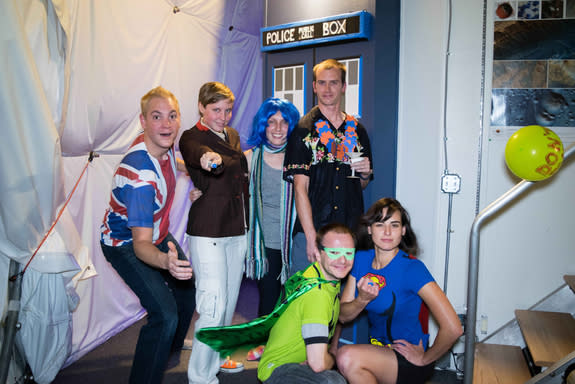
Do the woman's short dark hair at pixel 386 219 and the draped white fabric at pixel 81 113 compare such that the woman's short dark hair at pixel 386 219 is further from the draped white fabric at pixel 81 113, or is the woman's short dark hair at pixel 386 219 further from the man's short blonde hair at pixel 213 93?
the draped white fabric at pixel 81 113

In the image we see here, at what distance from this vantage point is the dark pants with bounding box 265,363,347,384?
171cm

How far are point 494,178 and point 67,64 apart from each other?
106 inches

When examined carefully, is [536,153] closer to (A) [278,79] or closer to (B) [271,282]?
(B) [271,282]

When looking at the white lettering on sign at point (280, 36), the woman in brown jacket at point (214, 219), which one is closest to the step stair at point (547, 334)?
the woman in brown jacket at point (214, 219)

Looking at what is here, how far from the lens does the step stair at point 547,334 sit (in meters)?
2.28

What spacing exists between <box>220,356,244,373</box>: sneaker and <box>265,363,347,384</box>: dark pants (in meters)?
1.14

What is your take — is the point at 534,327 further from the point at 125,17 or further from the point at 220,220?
the point at 125,17

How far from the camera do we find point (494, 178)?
291 centimetres

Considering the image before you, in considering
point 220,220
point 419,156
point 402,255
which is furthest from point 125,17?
point 402,255

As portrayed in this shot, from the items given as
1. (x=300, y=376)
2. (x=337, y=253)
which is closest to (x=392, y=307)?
(x=337, y=253)

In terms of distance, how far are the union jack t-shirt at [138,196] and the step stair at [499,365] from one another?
1.96m

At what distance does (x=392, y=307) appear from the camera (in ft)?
6.63

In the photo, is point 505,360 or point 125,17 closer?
point 505,360

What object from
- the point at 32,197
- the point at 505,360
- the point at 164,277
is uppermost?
the point at 32,197
